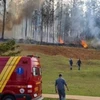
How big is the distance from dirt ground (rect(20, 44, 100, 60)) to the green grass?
4316 millimetres

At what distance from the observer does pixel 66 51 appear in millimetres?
69125

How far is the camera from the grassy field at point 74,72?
3020 cm

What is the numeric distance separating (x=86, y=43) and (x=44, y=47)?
9193 millimetres

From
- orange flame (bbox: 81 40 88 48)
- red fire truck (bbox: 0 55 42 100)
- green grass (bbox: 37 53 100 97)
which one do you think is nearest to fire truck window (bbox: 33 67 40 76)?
red fire truck (bbox: 0 55 42 100)

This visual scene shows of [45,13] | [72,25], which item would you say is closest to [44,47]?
[72,25]

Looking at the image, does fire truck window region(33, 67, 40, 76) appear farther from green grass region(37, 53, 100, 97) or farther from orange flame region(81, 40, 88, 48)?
orange flame region(81, 40, 88, 48)

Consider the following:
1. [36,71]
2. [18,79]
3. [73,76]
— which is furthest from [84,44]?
[18,79]

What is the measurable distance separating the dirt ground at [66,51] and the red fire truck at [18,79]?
47532 millimetres

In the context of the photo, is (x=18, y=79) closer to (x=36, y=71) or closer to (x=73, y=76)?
(x=36, y=71)

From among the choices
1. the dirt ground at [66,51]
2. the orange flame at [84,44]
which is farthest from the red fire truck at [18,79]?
the orange flame at [84,44]

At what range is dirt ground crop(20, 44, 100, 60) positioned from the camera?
223 ft

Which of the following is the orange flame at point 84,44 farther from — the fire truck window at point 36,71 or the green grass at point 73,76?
the fire truck window at point 36,71

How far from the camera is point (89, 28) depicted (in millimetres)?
67375

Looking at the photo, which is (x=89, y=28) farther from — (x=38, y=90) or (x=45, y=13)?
(x=38, y=90)
